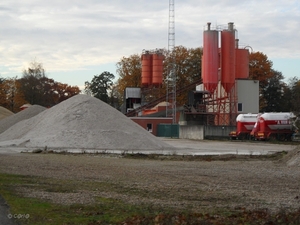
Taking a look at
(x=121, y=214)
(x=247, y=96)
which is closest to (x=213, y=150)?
(x=121, y=214)

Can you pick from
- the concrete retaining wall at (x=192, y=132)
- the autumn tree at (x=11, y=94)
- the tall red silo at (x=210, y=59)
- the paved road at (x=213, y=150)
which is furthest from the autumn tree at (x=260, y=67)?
the paved road at (x=213, y=150)

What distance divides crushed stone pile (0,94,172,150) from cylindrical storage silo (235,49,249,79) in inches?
1382

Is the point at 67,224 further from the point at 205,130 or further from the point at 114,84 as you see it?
the point at 114,84

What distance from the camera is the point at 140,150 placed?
41.1 meters

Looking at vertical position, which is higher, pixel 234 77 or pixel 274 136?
pixel 234 77

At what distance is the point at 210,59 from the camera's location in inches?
2950

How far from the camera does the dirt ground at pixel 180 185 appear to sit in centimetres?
1419

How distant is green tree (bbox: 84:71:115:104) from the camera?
13312 centimetres

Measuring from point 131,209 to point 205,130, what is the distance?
5833 cm

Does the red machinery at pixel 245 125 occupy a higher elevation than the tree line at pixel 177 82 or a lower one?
lower

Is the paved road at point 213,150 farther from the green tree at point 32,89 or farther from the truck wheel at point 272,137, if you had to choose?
the green tree at point 32,89

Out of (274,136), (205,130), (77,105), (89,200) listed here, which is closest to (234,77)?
(205,130)

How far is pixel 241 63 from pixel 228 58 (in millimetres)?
5241

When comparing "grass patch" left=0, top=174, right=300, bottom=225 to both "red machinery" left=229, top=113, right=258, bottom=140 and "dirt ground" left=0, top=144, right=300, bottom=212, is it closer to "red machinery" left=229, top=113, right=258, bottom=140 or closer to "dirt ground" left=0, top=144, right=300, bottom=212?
"dirt ground" left=0, top=144, right=300, bottom=212
